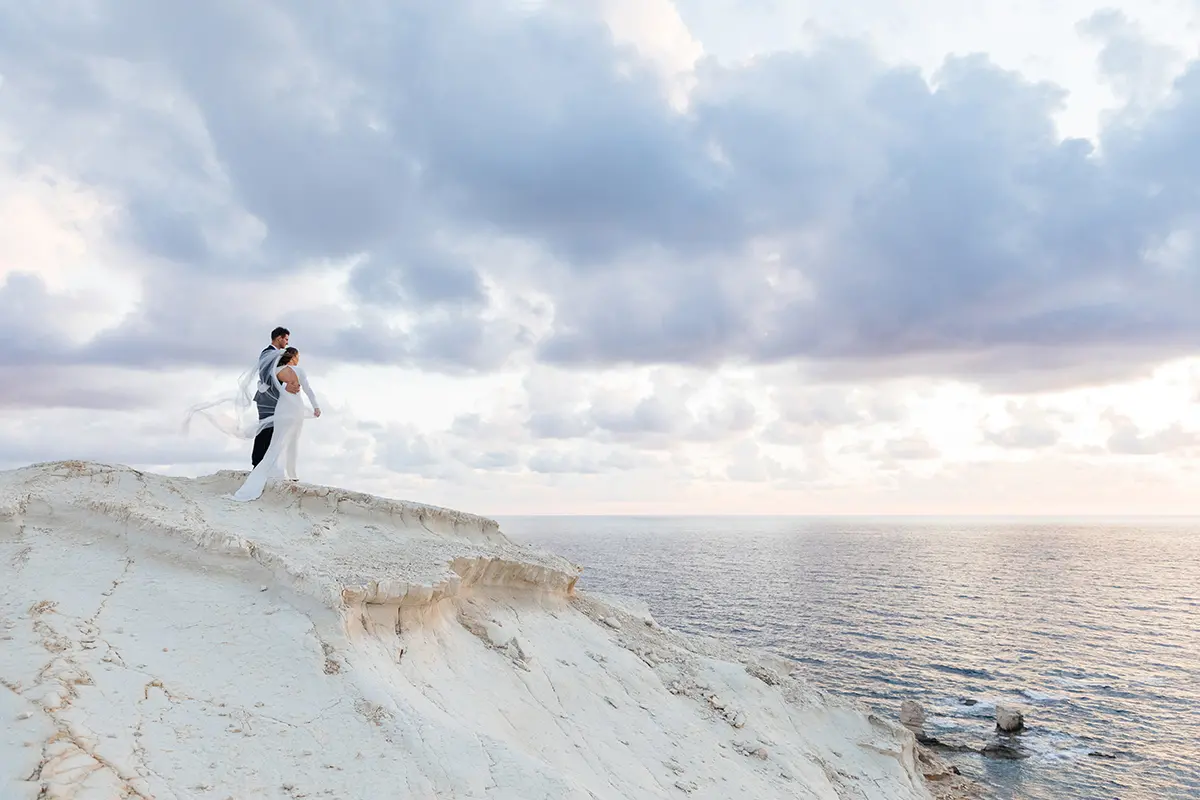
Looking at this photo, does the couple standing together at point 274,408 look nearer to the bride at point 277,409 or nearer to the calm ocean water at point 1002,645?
the bride at point 277,409

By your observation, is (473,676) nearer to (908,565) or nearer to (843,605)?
(843,605)

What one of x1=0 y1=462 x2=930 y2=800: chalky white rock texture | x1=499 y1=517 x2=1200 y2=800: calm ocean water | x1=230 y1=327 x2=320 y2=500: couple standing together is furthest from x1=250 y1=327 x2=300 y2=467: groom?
x1=499 y1=517 x2=1200 y2=800: calm ocean water

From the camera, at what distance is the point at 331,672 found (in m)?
11.1

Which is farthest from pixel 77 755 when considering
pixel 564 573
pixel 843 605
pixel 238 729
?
pixel 843 605

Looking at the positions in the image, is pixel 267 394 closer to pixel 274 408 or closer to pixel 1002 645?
pixel 274 408

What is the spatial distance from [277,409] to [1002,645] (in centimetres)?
4893

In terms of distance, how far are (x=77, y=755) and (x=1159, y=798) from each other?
110 ft

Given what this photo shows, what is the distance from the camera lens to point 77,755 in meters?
8.16

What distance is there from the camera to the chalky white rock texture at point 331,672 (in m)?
9.12

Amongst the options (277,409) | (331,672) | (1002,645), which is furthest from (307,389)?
(1002,645)

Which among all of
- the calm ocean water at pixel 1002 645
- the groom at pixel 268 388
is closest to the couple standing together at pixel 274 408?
the groom at pixel 268 388

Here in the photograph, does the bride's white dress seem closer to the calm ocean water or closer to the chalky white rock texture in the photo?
the chalky white rock texture

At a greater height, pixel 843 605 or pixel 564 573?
pixel 564 573

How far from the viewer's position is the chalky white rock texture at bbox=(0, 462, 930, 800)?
9117mm
